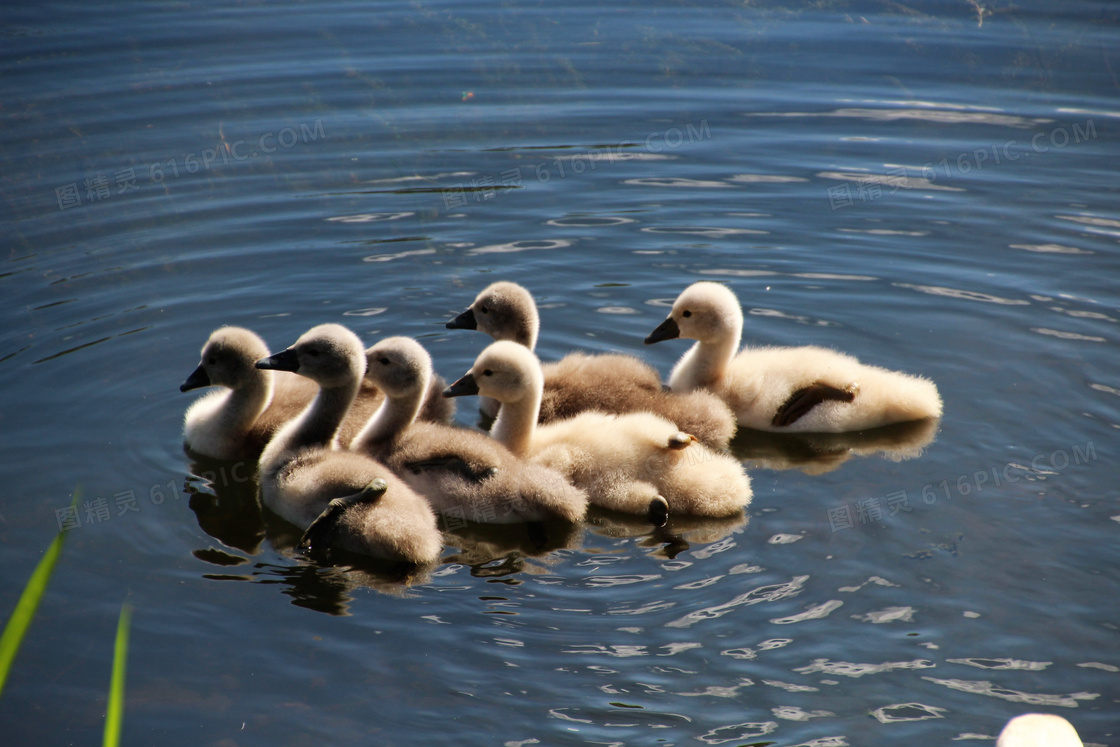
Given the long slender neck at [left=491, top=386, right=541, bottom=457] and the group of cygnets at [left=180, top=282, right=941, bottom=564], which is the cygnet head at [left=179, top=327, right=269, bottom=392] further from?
the long slender neck at [left=491, top=386, right=541, bottom=457]

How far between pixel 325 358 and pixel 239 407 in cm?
71

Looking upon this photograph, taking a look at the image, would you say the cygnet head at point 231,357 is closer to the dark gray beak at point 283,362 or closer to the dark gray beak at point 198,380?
the dark gray beak at point 198,380

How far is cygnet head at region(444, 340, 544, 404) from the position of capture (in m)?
5.43

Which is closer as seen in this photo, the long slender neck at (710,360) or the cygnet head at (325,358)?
the cygnet head at (325,358)

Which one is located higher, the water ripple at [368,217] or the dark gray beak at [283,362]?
the water ripple at [368,217]

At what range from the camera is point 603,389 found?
594cm

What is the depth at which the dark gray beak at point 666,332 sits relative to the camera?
6.38 m

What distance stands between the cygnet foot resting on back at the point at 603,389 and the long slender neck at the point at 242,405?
1.18m

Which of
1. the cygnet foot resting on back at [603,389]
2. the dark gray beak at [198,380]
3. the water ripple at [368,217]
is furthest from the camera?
the water ripple at [368,217]

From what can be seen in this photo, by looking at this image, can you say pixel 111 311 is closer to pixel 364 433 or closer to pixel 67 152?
pixel 364 433

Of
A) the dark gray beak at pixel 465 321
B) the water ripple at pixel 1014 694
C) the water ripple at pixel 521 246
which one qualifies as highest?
the water ripple at pixel 521 246

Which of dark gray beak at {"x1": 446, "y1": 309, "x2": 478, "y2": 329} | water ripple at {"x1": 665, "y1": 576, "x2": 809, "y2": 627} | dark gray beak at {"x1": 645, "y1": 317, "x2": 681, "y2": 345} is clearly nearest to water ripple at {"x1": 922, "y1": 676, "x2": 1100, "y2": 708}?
water ripple at {"x1": 665, "y1": 576, "x2": 809, "y2": 627}

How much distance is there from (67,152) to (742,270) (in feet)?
20.9

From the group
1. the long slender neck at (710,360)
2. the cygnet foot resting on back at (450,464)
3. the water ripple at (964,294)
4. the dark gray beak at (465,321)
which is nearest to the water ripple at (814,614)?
the cygnet foot resting on back at (450,464)
